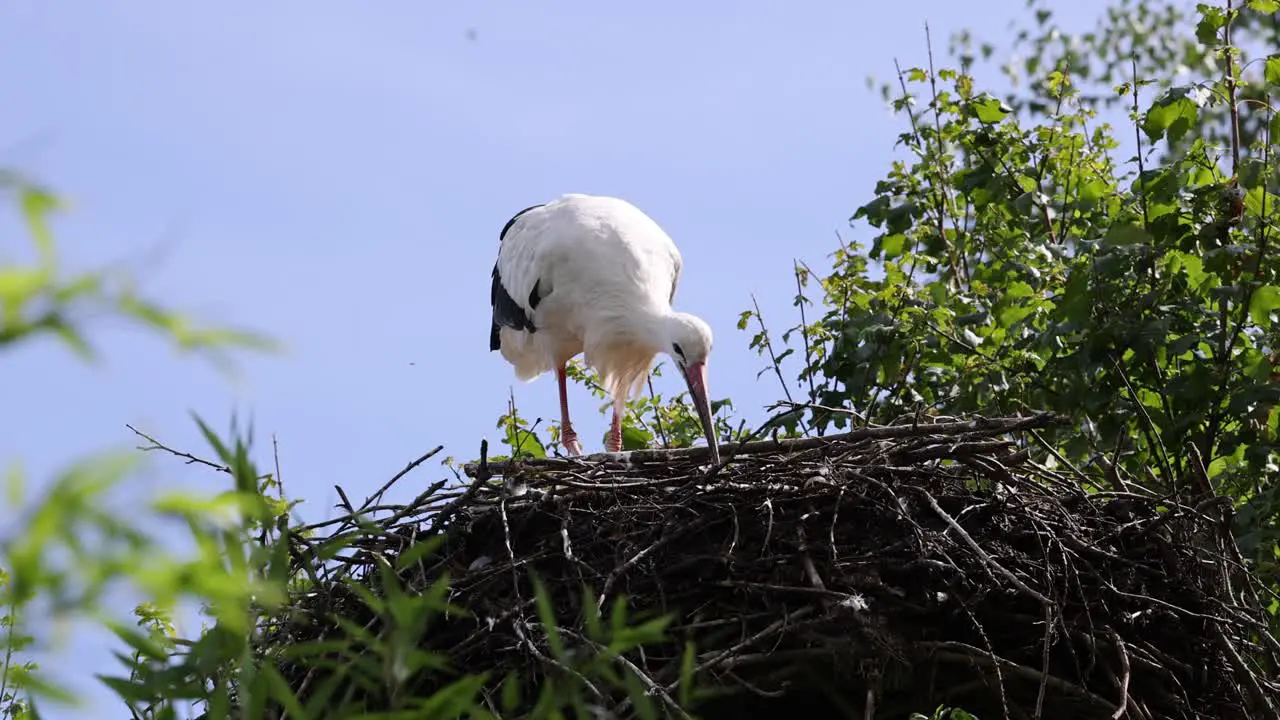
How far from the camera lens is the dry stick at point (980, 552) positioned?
13.0 feet

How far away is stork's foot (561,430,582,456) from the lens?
23.5 feet

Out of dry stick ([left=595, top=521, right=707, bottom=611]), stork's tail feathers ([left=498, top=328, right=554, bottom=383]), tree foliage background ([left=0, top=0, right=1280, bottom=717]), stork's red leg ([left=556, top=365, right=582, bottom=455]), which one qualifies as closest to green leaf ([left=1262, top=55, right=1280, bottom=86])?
tree foliage background ([left=0, top=0, right=1280, bottom=717])

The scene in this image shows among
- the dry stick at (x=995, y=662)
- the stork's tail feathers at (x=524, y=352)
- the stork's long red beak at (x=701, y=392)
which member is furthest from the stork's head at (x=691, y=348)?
the dry stick at (x=995, y=662)

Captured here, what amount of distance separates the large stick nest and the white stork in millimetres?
2155

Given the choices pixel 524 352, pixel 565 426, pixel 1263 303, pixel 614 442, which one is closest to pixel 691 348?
pixel 614 442

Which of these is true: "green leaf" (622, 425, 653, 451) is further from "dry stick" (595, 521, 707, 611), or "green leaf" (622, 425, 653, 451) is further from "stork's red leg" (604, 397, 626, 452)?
"dry stick" (595, 521, 707, 611)

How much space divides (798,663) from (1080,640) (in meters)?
0.80

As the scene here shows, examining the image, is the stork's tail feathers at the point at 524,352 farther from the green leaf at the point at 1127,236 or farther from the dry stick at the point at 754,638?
the dry stick at the point at 754,638

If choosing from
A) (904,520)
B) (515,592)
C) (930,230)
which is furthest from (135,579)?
(930,230)

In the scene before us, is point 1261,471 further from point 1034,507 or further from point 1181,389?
point 1034,507

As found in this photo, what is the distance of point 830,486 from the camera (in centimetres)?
429

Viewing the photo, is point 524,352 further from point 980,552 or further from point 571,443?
point 980,552

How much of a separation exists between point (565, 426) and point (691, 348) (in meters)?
1.14

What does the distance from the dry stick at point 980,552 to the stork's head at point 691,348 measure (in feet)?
6.22
